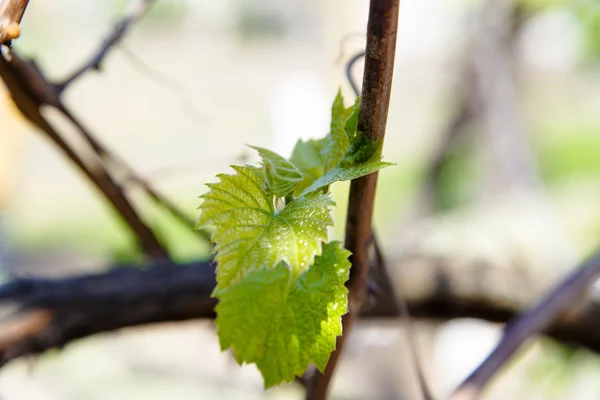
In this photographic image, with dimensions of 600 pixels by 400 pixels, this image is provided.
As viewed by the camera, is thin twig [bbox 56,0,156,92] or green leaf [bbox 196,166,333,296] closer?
green leaf [bbox 196,166,333,296]

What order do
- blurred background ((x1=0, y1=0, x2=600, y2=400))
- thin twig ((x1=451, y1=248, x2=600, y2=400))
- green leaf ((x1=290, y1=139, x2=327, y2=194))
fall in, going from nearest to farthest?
green leaf ((x1=290, y1=139, x2=327, y2=194)) → thin twig ((x1=451, y1=248, x2=600, y2=400)) → blurred background ((x1=0, y1=0, x2=600, y2=400))

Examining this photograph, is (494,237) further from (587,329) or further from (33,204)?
(33,204)

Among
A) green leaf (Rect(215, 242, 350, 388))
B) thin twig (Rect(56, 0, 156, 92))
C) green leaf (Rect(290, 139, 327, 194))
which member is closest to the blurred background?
thin twig (Rect(56, 0, 156, 92))

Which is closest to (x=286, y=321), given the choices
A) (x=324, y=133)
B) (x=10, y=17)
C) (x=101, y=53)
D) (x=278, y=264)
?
(x=278, y=264)

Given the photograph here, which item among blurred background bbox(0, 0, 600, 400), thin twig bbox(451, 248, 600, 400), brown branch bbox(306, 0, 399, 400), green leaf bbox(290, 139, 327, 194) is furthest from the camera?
blurred background bbox(0, 0, 600, 400)

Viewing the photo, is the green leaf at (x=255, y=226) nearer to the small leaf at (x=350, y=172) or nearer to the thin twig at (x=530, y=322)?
the small leaf at (x=350, y=172)

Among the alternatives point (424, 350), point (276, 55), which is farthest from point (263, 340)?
point (276, 55)

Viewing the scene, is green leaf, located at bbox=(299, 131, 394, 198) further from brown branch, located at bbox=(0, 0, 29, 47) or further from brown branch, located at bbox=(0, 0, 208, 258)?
brown branch, located at bbox=(0, 0, 208, 258)

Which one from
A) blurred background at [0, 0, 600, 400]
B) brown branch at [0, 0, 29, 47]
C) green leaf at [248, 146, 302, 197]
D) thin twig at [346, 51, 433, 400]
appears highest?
brown branch at [0, 0, 29, 47]
